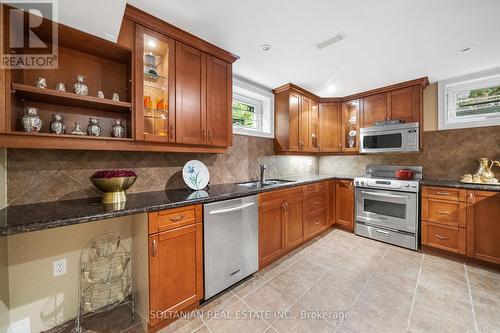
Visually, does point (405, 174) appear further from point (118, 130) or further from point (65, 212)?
point (65, 212)

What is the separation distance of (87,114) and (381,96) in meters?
4.01

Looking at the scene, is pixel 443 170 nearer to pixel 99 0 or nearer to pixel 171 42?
pixel 171 42

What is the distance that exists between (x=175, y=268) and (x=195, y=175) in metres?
0.93

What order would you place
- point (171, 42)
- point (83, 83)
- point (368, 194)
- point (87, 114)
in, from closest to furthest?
point (83, 83) → point (87, 114) → point (171, 42) → point (368, 194)

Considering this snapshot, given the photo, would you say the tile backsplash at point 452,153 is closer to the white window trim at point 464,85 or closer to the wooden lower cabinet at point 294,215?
the white window trim at point 464,85

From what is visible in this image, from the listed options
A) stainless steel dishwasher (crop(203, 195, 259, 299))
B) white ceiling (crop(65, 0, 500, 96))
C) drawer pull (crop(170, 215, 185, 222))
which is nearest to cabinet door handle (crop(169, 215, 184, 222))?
drawer pull (crop(170, 215, 185, 222))

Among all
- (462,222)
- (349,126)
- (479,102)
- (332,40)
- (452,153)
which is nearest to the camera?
(332,40)

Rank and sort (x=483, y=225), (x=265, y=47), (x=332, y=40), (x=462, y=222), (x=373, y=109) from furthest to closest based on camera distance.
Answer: (x=373, y=109), (x=462, y=222), (x=483, y=225), (x=265, y=47), (x=332, y=40)

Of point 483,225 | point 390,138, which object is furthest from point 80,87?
point 483,225

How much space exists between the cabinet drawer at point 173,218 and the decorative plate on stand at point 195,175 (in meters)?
0.51

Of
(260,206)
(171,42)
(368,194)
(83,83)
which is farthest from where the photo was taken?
(368,194)

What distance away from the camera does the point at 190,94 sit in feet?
6.35

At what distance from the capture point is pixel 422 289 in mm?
1881

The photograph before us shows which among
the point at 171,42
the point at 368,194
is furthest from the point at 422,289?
the point at 171,42
